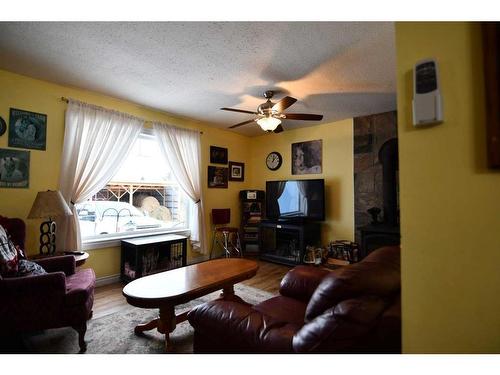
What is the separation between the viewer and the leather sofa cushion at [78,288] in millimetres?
1721

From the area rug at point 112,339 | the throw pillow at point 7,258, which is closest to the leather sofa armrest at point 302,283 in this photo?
the area rug at point 112,339

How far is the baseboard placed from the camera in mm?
2964

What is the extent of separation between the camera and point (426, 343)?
701mm

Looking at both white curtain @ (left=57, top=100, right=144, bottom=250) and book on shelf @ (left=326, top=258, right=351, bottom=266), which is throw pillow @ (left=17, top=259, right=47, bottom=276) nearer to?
white curtain @ (left=57, top=100, right=144, bottom=250)

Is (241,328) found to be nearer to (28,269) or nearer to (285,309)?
(285,309)

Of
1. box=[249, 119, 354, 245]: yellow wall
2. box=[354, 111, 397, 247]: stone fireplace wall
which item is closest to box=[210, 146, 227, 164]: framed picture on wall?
box=[249, 119, 354, 245]: yellow wall

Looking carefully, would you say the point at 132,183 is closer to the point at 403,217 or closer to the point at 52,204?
the point at 52,204

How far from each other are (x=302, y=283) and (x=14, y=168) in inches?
120

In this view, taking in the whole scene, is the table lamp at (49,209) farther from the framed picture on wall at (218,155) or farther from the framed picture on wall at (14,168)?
the framed picture on wall at (218,155)

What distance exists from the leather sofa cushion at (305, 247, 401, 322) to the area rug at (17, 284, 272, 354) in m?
1.24

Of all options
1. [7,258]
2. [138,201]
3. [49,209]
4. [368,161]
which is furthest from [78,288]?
[368,161]

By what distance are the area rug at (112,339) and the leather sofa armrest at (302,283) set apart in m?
0.85

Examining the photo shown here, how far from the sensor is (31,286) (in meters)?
1.60

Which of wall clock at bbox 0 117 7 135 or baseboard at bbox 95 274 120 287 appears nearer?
wall clock at bbox 0 117 7 135
